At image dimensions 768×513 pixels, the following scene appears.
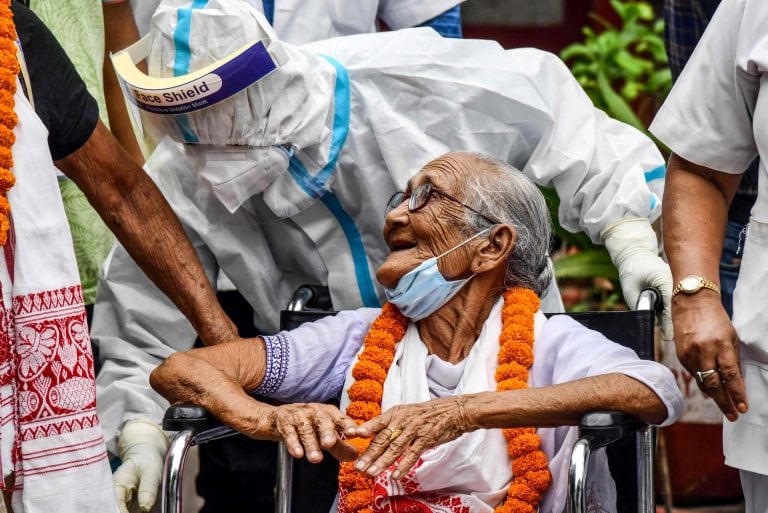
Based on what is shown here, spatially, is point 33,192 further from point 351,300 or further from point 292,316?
point 351,300

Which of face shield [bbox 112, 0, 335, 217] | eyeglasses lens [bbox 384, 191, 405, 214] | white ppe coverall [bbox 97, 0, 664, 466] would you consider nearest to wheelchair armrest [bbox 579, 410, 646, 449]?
eyeglasses lens [bbox 384, 191, 405, 214]

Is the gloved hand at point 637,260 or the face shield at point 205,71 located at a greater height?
the face shield at point 205,71

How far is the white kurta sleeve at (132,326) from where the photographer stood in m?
3.89

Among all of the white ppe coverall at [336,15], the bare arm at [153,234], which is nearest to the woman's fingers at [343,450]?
the bare arm at [153,234]

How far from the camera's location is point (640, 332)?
3.43 meters

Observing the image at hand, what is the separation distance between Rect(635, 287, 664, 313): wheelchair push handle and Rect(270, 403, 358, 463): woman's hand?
3.20ft

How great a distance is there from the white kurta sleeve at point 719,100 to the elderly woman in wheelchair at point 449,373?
0.54 m

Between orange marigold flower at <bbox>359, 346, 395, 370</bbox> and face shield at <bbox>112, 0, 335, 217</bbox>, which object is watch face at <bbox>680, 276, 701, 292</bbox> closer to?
orange marigold flower at <bbox>359, 346, 395, 370</bbox>

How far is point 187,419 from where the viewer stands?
3.14 metres

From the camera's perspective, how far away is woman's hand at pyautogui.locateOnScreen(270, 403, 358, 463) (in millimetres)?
2875

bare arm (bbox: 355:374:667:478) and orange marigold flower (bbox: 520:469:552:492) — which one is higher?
bare arm (bbox: 355:374:667:478)

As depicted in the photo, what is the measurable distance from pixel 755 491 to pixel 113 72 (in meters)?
2.82

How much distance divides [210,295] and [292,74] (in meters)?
0.65

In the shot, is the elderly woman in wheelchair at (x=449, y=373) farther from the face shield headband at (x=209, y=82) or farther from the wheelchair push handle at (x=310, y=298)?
the face shield headband at (x=209, y=82)
